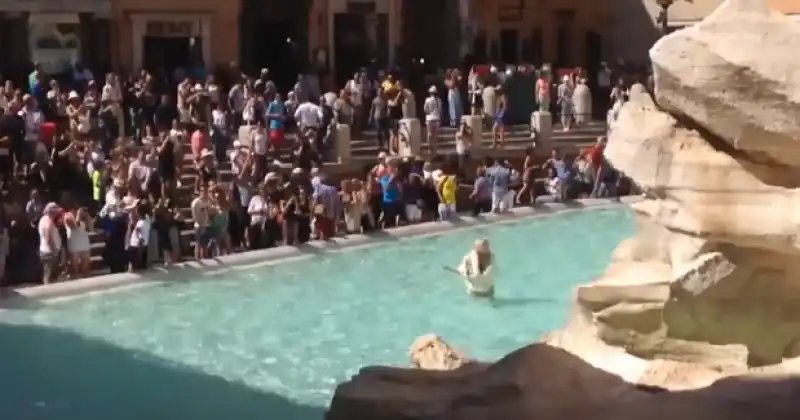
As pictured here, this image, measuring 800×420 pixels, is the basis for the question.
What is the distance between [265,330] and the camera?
44.4 ft

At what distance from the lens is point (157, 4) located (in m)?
24.8

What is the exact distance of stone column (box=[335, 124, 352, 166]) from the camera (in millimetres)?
20281

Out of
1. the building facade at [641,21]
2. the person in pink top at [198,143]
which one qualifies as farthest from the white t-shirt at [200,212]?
the building facade at [641,21]

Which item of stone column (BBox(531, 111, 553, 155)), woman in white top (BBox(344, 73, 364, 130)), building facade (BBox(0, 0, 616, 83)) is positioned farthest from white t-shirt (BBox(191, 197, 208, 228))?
stone column (BBox(531, 111, 553, 155))

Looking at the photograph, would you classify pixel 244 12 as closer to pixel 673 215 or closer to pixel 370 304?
pixel 370 304

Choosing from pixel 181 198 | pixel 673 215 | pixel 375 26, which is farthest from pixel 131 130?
pixel 673 215

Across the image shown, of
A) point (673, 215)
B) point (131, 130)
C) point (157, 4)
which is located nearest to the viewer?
point (673, 215)

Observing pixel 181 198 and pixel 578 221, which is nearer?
pixel 181 198

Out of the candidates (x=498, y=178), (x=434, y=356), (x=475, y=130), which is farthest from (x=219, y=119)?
(x=434, y=356)

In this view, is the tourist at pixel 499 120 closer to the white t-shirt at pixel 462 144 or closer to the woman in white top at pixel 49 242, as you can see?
the white t-shirt at pixel 462 144

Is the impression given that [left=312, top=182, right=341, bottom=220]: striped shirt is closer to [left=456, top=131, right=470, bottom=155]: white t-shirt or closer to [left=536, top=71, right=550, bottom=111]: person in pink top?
[left=456, top=131, right=470, bottom=155]: white t-shirt

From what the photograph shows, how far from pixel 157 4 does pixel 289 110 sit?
5.64 meters

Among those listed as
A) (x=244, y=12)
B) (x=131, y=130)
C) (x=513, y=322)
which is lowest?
(x=513, y=322)

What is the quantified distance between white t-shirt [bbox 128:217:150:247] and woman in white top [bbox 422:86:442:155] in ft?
23.9
